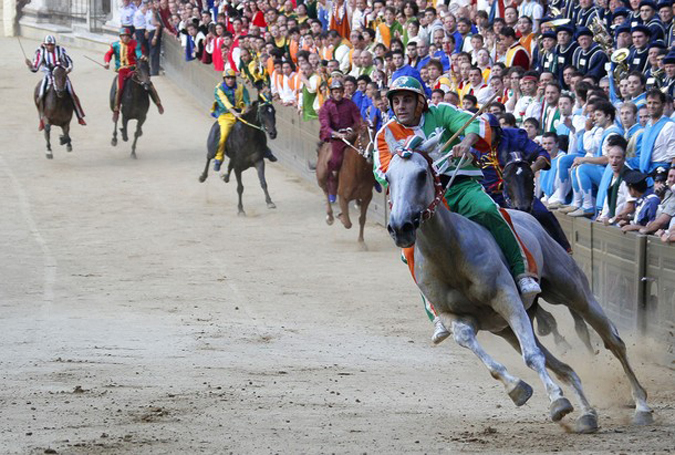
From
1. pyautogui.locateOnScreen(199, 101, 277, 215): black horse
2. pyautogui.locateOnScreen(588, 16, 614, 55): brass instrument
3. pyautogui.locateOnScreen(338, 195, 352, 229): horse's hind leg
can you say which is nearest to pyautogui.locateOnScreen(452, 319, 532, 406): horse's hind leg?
pyautogui.locateOnScreen(588, 16, 614, 55): brass instrument

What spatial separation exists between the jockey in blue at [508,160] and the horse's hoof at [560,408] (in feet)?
12.0

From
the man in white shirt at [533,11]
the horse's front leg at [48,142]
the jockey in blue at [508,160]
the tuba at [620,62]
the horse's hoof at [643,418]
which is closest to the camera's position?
the horse's hoof at [643,418]

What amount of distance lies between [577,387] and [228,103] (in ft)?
47.0

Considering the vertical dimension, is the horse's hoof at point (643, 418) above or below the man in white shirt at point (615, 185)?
below

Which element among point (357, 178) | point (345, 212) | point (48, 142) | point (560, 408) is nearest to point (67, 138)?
point (48, 142)

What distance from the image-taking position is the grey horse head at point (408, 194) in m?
8.02

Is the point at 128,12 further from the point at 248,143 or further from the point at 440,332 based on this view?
the point at 440,332

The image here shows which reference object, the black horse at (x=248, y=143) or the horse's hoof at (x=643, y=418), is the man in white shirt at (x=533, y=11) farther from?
the horse's hoof at (x=643, y=418)

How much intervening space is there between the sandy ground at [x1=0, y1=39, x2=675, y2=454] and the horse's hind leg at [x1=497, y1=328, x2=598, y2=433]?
4.5 inches

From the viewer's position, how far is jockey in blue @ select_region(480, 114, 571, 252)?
39.2ft

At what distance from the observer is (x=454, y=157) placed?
9.11 metres

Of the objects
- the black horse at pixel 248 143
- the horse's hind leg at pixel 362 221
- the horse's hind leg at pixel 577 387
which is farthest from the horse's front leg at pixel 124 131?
the horse's hind leg at pixel 577 387

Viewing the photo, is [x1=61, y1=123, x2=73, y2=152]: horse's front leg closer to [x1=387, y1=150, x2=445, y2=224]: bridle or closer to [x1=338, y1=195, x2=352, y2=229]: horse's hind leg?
[x1=338, y1=195, x2=352, y2=229]: horse's hind leg

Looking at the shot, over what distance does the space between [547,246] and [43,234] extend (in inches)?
473
